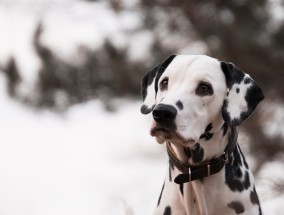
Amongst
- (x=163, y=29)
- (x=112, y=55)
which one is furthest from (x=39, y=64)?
(x=163, y=29)

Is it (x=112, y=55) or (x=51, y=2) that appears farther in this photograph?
(x=51, y=2)

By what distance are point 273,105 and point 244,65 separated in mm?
1245

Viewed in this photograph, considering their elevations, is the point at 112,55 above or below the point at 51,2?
below

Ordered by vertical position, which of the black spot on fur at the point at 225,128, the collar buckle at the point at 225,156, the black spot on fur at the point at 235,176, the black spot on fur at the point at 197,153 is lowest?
the black spot on fur at the point at 235,176

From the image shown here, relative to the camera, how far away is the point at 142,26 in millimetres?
12703

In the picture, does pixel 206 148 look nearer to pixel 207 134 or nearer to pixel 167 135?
pixel 207 134

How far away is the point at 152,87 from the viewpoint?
435cm

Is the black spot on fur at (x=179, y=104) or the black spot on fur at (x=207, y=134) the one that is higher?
the black spot on fur at (x=179, y=104)

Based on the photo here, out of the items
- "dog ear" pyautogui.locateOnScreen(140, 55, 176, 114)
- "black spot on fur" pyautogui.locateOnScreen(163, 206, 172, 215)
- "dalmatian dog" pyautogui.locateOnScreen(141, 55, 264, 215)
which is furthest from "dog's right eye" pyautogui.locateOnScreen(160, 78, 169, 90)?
"black spot on fur" pyautogui.locateOnScreen(163, 206, 172, 215)

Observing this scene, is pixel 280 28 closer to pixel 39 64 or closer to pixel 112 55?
pixel 112 55

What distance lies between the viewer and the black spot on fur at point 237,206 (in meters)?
4.10

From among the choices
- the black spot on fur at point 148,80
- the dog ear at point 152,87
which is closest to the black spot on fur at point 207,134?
the dog ear at point 152,87

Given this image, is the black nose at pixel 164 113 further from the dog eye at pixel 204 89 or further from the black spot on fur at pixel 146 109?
the black spot on fur at pixel 146 109

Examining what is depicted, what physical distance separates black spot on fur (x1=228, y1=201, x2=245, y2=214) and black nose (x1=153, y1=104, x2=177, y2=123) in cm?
64
